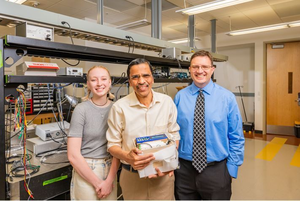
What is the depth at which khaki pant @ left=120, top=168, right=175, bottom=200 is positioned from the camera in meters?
1.29

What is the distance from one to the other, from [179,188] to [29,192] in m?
1.01

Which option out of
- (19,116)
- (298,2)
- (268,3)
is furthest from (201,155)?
(298,2)

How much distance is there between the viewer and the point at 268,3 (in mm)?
3826

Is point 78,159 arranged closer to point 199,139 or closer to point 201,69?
point 199,139

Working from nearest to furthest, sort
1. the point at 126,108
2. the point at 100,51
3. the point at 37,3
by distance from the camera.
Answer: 1. the point at 126,108
2. the point at 100,51
3. the point at 37,3

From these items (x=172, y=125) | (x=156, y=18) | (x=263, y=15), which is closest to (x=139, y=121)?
(x=172, y=125)

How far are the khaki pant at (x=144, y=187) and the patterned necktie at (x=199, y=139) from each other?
0.24m

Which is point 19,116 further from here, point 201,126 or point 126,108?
point 201,126

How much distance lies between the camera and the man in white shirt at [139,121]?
121cm

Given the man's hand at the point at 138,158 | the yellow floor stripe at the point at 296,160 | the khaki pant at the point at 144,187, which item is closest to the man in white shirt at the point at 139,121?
→ the khaki pant at the point at 144,187

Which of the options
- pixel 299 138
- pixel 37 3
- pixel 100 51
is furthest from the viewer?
pixel 299 138

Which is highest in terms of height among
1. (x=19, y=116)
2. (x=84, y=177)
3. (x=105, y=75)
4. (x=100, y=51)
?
(x=100, y=51)

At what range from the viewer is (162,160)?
1101 mm

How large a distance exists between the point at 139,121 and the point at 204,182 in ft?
1.94
